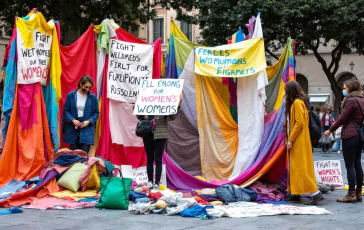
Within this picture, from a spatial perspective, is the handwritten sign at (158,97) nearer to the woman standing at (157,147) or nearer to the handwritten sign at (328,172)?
the woman standing at (157,147)

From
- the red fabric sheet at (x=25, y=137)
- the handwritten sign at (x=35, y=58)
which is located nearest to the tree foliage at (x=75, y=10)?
the handwritten sign at (x=35, y=58)

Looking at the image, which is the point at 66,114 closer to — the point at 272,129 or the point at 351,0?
the point at 272,129

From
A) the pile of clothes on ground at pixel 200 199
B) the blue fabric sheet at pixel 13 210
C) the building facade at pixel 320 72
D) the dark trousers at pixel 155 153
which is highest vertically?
the building facade at pixel 320 72

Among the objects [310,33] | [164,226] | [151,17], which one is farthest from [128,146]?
[310,33]

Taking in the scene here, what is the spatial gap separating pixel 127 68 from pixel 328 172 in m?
3.68

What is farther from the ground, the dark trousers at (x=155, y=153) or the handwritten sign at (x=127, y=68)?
the handwritten sign at (x=127, y=68)

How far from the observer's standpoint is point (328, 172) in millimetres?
9125

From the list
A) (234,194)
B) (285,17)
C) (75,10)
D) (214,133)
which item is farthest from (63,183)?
(285,17)

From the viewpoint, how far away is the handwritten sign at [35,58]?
344 inches

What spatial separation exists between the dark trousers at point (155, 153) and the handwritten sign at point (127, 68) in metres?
1.31

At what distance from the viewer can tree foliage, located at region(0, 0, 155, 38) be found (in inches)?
848

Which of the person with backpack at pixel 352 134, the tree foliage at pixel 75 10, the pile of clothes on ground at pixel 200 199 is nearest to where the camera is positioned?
the pile of clothes on ground at pixel 200 199

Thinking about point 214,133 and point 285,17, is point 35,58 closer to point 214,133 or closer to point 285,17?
point 214,133

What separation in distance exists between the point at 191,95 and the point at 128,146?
1388 millimetres
